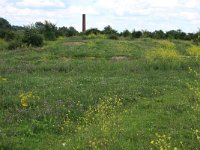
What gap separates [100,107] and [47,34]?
81.9 feet

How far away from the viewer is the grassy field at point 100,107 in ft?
19.6

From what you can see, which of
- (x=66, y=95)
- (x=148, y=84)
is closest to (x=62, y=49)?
(x=148, y=84)

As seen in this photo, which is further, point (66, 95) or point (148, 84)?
point (148, 84)

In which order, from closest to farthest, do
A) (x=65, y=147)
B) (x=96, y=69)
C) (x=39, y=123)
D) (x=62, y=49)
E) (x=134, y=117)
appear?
(x=65, y=147) < (x=39, y=123) < (x=134, y=117) < (x=96, y=69) < (x=62, y=49)

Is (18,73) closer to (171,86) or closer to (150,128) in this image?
(171,86)

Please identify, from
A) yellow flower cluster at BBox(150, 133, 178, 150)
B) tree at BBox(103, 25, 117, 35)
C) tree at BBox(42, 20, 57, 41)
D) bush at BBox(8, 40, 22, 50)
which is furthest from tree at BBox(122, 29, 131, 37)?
yellow flower cluster at BBox(150, 133, 178, 150)

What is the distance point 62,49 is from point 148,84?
1008 cm

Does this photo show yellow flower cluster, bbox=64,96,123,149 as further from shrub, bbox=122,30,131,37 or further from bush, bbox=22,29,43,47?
shrub, bbox=122,30,131,37

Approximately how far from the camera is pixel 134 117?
7324 millimetres

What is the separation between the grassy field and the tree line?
9865mm

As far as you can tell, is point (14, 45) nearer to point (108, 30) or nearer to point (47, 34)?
point (47, 34)

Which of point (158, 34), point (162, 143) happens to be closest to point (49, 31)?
point (158, 34)

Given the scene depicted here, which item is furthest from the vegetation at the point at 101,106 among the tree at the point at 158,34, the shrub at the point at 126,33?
the shrub at the point at 126,33

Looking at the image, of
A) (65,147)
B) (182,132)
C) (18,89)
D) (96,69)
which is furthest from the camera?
(96,69)
